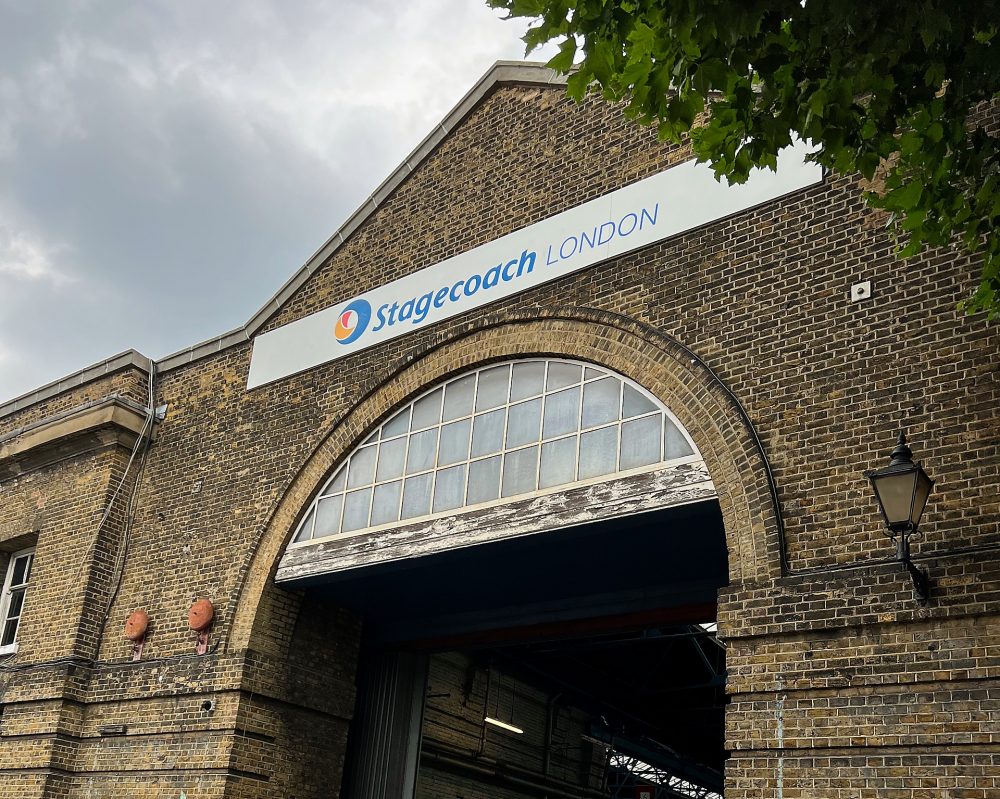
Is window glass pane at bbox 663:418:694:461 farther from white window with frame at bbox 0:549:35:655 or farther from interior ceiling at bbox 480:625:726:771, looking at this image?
white window with frame at bbox 0:549:35:655

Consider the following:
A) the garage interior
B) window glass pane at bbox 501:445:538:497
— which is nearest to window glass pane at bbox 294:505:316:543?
the garage interior

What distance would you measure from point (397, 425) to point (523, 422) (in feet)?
6.44

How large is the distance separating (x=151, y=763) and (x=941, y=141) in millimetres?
11037

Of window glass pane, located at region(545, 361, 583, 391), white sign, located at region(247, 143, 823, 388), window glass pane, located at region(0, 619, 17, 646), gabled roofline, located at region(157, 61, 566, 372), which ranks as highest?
gabled roofline, located at region(157, 61, 566, 372)

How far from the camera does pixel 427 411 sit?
12.5 m

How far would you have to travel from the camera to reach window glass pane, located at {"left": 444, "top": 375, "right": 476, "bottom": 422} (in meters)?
12.1

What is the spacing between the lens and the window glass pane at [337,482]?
13.0 meters

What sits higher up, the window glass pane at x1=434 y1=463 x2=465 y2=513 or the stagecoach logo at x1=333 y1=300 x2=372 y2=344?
the stagecoach logo at x1=333 y1=300 x2=372 y2=344

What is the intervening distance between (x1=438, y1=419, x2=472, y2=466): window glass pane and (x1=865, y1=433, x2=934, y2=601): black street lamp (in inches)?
206

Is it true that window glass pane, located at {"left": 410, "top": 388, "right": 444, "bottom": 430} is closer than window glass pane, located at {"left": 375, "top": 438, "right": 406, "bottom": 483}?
Yes

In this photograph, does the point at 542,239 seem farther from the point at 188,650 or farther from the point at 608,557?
the point at 188,650

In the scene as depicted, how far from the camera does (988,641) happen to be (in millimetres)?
7465

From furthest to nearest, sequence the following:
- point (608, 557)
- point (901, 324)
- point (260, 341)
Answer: point (260, 341) < point (608, 557) < point (901, 324)

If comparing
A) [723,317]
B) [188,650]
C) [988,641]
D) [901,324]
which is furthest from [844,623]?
[188,650]
